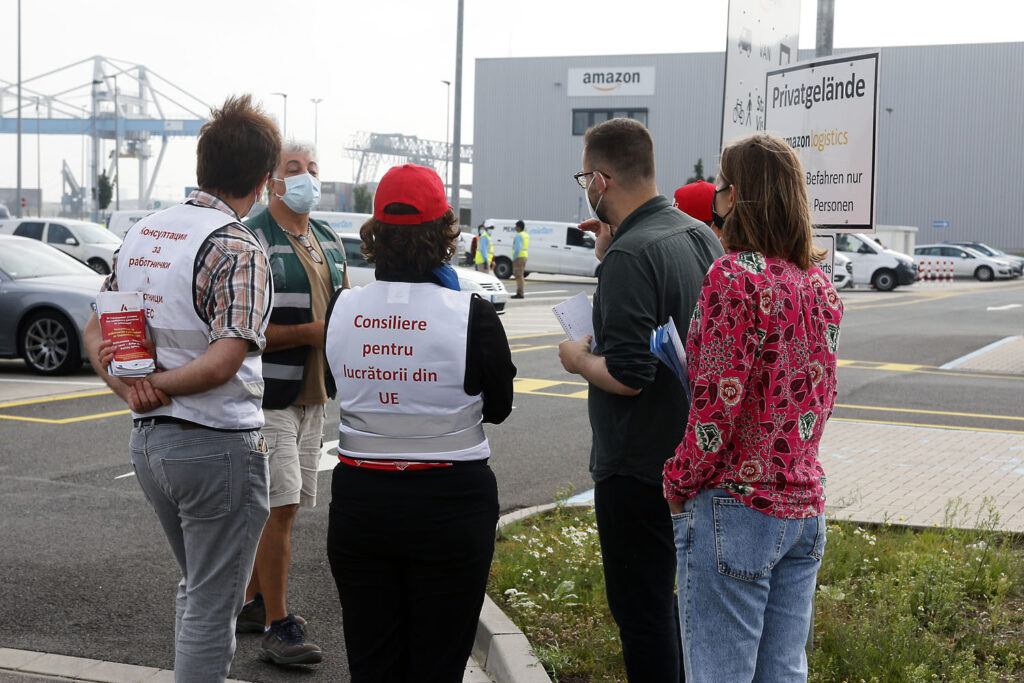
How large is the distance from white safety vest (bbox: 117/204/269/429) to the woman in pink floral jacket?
126 centimetres

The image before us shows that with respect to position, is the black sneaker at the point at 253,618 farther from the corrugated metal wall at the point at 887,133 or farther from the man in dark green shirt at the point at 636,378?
the corrugated metal wall at the point at 887,133

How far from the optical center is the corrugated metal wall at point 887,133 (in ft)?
187

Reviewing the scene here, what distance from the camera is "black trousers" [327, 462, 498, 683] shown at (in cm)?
271

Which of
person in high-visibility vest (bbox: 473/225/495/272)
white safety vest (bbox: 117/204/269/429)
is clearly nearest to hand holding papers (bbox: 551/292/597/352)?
white safety vest (bbox: 117/204/269/429)

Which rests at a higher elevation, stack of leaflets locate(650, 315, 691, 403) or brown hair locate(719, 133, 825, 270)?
brown hair locate(719, 133, 825, 270)

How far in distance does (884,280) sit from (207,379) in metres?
35.1

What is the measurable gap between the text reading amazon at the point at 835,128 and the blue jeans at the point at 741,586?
1.89 m

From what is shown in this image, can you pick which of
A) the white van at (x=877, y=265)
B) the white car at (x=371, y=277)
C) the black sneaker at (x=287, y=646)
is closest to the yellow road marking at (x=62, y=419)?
the black sneaker at (x=287, y=646)

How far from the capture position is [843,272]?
33.2 metres

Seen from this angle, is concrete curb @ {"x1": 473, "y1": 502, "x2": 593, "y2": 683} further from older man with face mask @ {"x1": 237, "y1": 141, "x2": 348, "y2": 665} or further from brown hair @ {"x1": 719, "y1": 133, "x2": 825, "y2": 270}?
brown hair @ {"x1": 719, "y1": 133, "x2": 825, "y2": 270}

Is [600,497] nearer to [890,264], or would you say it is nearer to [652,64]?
[890,264]

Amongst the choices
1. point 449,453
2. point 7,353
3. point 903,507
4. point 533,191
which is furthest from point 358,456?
point 533,191

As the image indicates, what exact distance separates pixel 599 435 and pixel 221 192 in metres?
1.29

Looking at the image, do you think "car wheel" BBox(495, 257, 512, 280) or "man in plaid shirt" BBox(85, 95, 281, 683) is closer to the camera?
"man in plaid shirt" BBox(85, 95, 281, 683)
